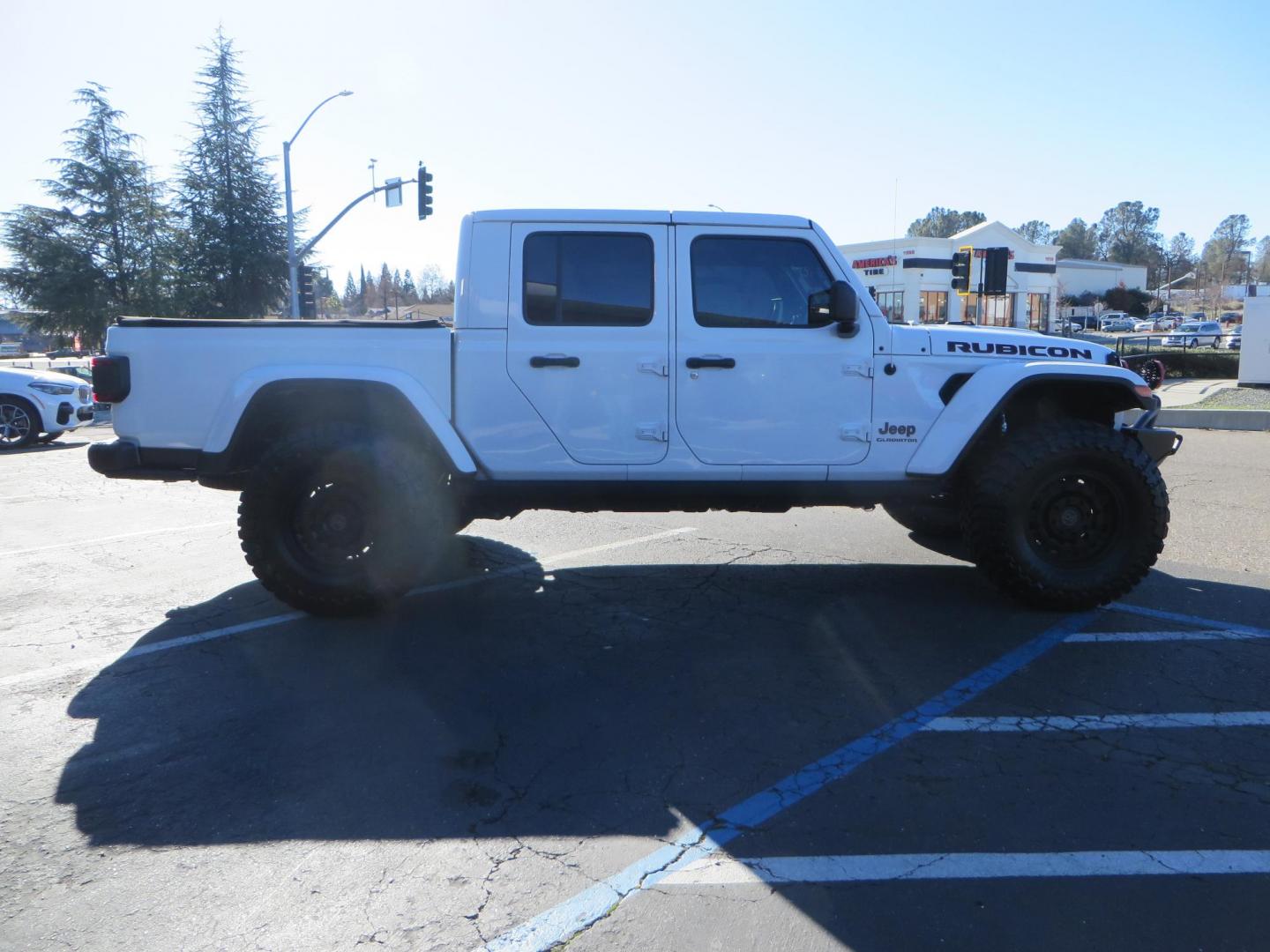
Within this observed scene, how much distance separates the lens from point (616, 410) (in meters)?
5.25

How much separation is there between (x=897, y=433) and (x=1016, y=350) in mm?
881

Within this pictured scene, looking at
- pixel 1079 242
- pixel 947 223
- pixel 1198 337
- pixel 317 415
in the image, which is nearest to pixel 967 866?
pixel 317 415

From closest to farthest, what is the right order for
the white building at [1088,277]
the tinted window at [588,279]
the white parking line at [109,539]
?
the tinted window at [588,279] < the white parking line at [109,539] < the white building at [1088,277]

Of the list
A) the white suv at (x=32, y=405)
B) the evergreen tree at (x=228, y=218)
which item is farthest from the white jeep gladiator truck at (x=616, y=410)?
the evergreen tree at (x=228, y=218)

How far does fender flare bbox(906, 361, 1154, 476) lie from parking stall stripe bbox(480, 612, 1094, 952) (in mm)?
1286

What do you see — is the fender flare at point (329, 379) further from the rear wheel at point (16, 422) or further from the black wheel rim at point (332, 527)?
the rear wheel at point (16, 422)

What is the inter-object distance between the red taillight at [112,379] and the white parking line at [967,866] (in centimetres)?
411

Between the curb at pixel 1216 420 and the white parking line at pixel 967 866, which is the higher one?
the curb at pixel 1216 420

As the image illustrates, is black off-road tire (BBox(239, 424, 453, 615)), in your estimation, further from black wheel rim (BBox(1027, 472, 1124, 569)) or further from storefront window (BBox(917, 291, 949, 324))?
storefront window (BBox(917, 291, 949, 324))

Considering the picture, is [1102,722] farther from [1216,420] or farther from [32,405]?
[32,405]

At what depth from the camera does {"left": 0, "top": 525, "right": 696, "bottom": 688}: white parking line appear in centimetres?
452

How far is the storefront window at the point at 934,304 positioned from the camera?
4344 cm

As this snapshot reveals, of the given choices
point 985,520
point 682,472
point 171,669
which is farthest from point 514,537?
point 985,520

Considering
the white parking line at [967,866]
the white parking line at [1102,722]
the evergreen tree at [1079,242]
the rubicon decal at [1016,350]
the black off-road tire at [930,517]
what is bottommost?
the white parking line at [967,866]
